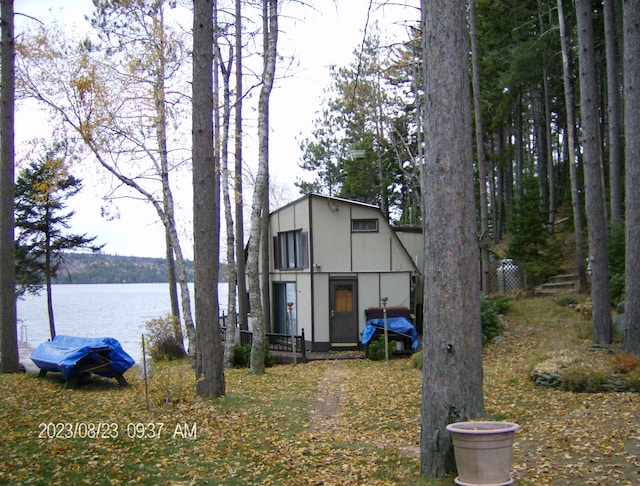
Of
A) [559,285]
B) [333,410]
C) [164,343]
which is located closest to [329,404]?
[333,410]

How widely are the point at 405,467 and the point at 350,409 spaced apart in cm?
401

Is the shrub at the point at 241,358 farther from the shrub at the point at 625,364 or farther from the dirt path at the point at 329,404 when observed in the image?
the shrub at the point at 625,364

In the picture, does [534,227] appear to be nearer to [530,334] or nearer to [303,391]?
[530,334]

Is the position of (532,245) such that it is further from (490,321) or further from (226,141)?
(226,141)

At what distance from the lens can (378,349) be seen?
19.3m

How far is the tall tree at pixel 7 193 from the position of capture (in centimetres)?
1341

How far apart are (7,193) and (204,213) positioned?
5443mm

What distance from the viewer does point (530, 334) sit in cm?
1755

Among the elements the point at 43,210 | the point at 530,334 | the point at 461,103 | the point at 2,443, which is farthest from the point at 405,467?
the point at 43,210

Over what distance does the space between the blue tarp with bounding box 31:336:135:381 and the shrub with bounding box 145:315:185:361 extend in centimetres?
1093

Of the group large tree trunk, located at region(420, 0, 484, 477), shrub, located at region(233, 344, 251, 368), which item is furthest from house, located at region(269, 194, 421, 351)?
large tree trunk, located at region(420, 0, 484, 477)

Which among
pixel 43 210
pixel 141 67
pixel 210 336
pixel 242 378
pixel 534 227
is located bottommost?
pixel 242 378

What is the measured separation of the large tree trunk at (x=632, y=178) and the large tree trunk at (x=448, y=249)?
674 cm

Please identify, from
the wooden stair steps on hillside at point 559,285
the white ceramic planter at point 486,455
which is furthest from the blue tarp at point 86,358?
the wooden stair steps on hillside at point 559,285
